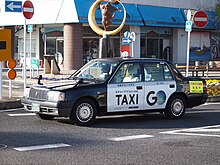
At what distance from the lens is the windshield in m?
11.4

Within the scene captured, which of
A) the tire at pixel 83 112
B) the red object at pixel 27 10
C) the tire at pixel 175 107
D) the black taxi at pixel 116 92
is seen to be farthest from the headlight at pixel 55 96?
A: the red object at pixel 27 10

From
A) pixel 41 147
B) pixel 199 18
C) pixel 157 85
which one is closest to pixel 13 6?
pixel 157 85

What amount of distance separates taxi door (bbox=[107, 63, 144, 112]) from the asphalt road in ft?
1.48

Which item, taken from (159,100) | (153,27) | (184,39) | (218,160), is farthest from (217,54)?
(218,160)

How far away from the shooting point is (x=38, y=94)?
11148mm

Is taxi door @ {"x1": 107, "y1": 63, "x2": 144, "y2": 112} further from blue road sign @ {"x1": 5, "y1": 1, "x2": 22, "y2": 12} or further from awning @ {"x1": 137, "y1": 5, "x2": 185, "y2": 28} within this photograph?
awning @ {"x1": 137, "y1": 5, "x2": 185, "y2": 28}

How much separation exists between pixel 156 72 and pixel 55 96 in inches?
113

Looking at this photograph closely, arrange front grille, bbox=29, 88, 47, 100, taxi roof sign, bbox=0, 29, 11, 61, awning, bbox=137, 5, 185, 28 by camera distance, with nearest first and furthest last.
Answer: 1. front grille, bbox=29, 88, 47, 100
2. taxi roof sign, bbox=0, 29, 11, 61
3. awning, bbox=137, 5, 185, 28

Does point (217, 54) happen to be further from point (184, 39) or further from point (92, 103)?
point (92, 103)

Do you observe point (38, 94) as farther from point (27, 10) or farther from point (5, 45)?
point (27, 10)

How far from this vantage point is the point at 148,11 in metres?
39.0

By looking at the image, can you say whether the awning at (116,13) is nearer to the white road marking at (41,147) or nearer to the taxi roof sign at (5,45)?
the taxi roof sign at (5,45)

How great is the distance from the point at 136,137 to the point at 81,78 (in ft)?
8.28

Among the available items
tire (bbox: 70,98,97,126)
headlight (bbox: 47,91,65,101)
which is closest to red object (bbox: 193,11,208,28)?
tire (bbox: 70,98,97,126)
